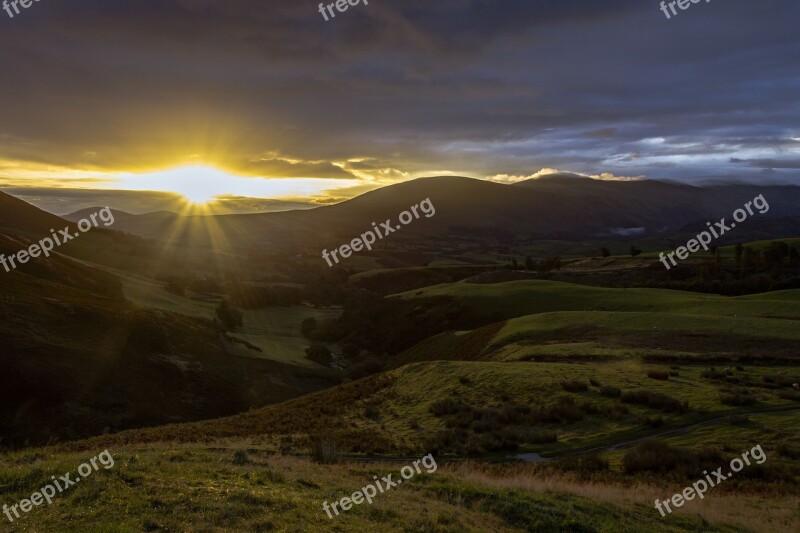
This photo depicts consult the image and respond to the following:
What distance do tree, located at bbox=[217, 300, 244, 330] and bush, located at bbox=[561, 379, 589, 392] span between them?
6901 cm

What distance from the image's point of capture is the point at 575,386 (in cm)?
3083

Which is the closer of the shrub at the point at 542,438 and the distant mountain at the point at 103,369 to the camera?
the shrub at the point at 542,438

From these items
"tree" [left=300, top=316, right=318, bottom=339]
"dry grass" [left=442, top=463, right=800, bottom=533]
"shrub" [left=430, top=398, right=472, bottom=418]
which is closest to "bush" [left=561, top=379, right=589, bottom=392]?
"shrub" [left=430, top=398, right=472, bottom=418]

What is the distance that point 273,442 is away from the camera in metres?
26.0

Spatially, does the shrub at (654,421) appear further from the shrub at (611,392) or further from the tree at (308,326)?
the tree at (308,326)

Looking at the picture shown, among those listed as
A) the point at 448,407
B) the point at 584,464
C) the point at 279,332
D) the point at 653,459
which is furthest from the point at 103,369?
the point at 279,332

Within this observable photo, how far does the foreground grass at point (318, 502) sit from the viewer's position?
1148cm

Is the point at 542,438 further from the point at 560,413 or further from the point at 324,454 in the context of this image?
the point at 324,454

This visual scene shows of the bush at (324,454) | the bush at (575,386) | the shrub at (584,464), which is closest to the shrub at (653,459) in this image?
the shrub at (584,464)

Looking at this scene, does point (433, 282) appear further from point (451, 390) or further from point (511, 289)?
point (451, 390)

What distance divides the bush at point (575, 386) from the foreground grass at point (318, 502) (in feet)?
41.0

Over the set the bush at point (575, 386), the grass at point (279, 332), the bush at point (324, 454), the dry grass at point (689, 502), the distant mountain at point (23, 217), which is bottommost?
the grass at point (279, 332)

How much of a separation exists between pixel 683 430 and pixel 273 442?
63.8 ft

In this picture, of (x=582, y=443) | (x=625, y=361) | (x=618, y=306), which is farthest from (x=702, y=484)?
(x=618, y=306)
